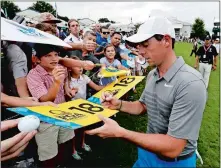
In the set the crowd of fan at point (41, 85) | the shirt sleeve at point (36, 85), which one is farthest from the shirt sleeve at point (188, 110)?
the shirt sleeve at point (36, 85)

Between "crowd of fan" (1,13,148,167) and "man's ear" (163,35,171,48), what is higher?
"man's ear" (163,35,171,48)

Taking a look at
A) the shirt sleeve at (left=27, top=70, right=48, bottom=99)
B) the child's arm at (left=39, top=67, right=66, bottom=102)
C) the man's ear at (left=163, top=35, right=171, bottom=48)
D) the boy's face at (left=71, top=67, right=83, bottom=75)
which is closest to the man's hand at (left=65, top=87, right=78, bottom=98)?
the boy's face at (left=71, top=67, right=83, bottom=75)

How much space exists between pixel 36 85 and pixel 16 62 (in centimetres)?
35

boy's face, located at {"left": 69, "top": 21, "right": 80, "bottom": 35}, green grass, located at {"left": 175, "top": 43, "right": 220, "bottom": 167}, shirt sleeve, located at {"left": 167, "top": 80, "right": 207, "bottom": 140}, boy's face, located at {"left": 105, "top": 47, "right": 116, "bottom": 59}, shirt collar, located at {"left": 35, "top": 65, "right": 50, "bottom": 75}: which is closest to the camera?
shirt sleeve, located at {"left": 167, "top": 80, "right": 207, "bottom": 140}

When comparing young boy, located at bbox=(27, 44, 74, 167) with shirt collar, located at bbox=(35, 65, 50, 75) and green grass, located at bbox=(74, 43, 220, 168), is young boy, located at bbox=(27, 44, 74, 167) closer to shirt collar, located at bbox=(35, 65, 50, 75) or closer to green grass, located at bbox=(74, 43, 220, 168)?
shirt collar, located at bbox=(35, 65, 50, 75)

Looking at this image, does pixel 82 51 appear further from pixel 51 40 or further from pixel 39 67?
pixel 51 40

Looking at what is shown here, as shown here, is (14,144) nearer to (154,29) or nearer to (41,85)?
(41,85)

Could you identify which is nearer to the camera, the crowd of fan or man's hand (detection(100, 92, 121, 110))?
man's hand (detection(100, 92, 121, 110))

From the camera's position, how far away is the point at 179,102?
6.21 ft

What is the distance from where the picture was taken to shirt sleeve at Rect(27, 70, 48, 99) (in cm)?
307

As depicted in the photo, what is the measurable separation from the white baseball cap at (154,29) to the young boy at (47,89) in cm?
123

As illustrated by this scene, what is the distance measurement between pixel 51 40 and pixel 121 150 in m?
2.44

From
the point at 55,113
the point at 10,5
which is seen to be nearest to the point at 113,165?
the point at 55,113

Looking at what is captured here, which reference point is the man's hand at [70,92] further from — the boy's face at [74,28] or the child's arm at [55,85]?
the boy's face at [74,28]
